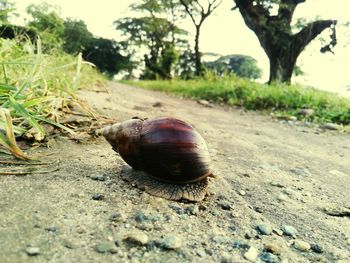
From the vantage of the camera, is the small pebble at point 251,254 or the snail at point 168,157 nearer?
the small pebble at point 251,254

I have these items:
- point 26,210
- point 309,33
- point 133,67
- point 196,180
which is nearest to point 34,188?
point 26,210

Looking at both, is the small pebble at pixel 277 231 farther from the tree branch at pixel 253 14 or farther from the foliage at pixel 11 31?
the tree branch at pixel 253 14

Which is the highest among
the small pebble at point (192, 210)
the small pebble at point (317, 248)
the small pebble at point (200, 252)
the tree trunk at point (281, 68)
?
the tree trunk at point (281, 68)

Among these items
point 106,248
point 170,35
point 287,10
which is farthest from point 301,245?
point 170,35

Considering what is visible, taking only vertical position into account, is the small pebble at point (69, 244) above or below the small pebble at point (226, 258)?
above

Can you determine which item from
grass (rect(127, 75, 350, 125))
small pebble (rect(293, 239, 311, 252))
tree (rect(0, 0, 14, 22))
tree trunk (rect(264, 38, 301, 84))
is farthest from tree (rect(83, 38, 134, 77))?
small pebble (rect(293, 239, 311, 252))

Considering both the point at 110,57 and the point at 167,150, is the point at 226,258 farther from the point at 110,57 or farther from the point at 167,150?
the point at 110,57

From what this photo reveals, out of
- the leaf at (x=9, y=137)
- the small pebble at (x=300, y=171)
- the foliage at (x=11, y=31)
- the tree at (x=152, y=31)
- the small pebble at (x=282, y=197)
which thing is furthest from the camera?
the tree at (x=152, y=31)

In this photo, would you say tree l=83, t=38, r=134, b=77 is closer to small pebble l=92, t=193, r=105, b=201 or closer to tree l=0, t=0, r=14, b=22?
tree l=0, t=0, r=14, b=22

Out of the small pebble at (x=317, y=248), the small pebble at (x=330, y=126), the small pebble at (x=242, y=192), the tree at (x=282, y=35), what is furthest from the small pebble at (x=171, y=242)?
the tree at (x=282, y=35)
